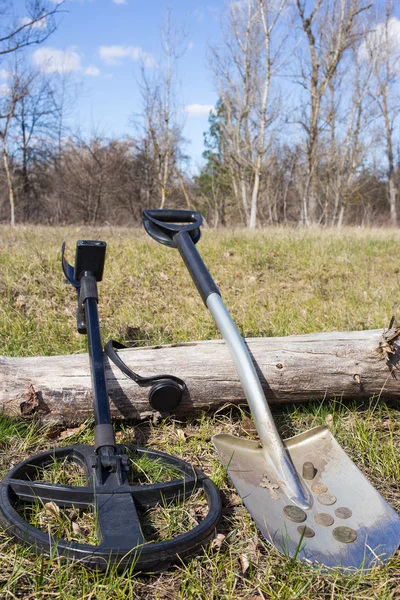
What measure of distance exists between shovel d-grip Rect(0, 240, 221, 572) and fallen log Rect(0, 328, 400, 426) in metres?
0.32

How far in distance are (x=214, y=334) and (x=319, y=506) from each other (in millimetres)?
2053

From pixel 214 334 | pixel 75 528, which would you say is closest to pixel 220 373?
pixel 75 528

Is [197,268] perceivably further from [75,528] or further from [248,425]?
[75,528]

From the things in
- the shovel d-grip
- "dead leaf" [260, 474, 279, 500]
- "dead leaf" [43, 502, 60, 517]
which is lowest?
"dead leaf" [43, 502, 60, 517]

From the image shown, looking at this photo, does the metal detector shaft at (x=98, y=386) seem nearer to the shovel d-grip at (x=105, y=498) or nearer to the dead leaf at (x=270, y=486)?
the shovel d-grip at (x=105, y=498)

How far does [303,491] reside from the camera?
69.2 inches

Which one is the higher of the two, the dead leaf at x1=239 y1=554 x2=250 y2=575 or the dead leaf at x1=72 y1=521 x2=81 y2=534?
the dead leaf at x1=72 y1=521 x2=81 y2=534

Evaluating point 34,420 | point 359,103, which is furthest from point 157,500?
point 359,103

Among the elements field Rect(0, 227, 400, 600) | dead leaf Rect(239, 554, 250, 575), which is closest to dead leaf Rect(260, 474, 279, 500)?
field Rect(0, 227, 400, 600)

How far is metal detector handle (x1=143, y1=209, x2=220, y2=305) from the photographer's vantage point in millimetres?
2256

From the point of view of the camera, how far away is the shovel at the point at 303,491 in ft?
4.99

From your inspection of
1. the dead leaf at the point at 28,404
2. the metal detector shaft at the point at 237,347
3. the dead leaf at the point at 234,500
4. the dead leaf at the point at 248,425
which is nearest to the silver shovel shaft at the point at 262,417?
the metal detector shaft at the point at 237,347

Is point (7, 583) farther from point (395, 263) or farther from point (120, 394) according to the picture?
point (395, 263)

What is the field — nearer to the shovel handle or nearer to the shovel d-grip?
the shovel d-grip
